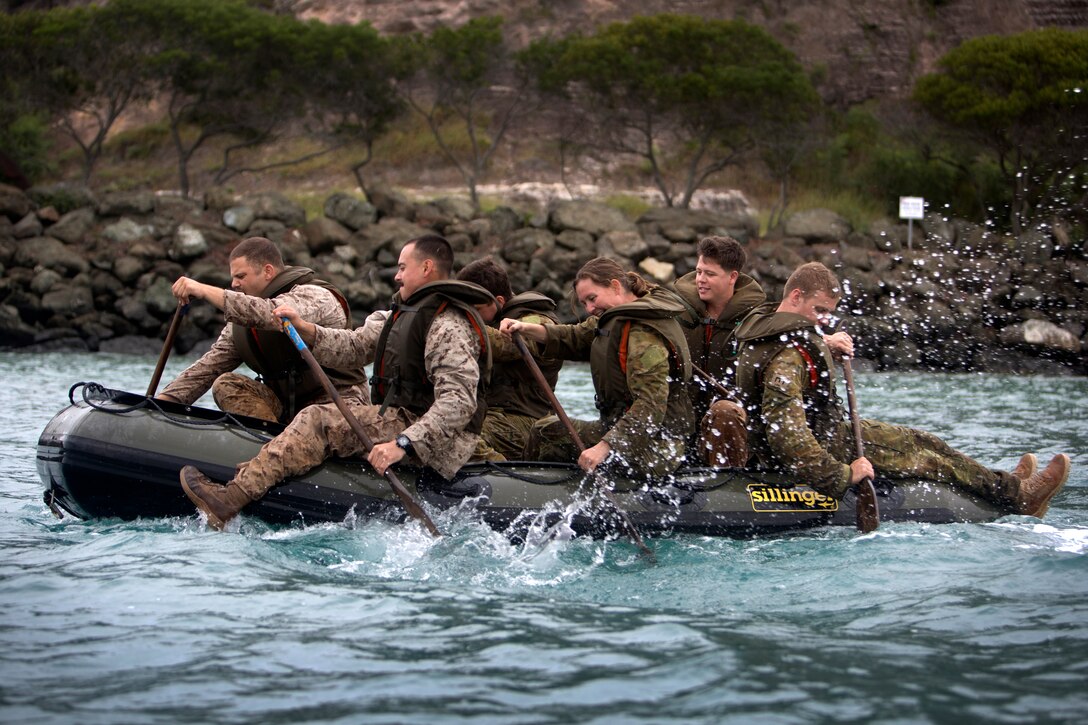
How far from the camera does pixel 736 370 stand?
24.1 feet

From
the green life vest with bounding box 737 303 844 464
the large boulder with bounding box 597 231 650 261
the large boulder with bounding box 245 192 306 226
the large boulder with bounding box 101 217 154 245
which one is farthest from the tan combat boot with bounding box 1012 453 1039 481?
the large boulder with bounding box 101 217 154 245

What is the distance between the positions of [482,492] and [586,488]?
0.59 meters

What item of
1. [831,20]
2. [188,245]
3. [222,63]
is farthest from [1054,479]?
[831,20]

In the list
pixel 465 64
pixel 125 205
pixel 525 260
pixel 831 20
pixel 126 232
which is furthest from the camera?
pixel 831 20

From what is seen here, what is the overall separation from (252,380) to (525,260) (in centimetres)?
1760

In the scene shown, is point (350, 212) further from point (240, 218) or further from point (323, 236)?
point (240, 218)

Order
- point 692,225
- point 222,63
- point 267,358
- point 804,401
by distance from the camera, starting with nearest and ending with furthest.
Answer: point 804,401, point 267,358, point 692,225, point 222,63

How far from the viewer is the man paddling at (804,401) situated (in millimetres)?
6875

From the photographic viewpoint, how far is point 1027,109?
86.9 ft

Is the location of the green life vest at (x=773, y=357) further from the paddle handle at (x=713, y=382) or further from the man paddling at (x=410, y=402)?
the man paddling at (x=410, y=402)

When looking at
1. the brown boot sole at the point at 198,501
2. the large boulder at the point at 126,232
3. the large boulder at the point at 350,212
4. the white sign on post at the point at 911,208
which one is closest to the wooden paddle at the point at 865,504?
the brown boot sole at the point at 198,501

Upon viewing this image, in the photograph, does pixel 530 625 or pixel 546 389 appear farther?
pixel 546 389

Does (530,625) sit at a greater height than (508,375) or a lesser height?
lesser

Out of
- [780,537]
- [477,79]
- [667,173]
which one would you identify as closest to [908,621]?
[780,537]
